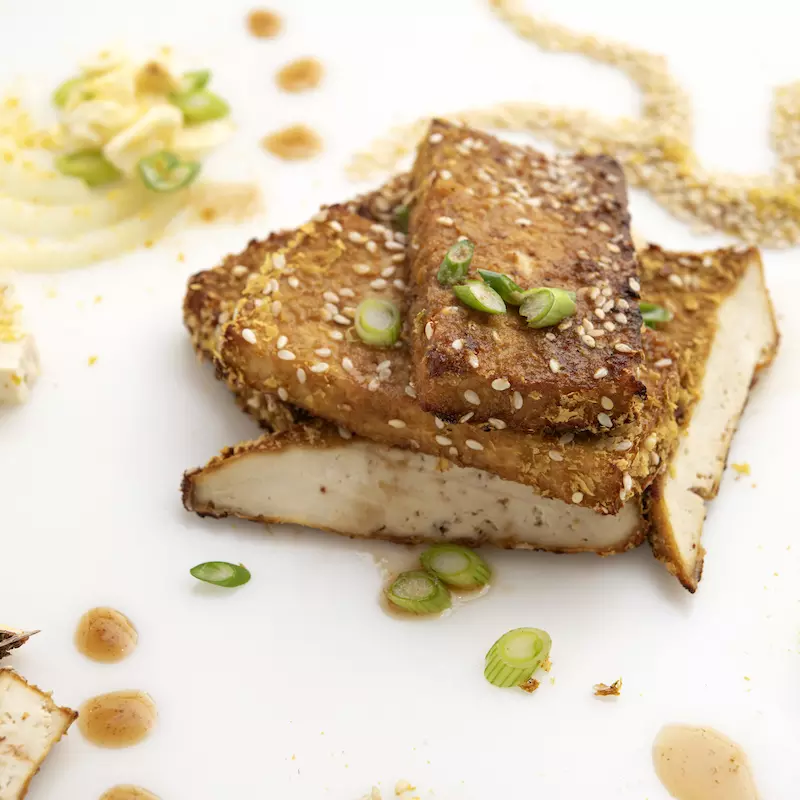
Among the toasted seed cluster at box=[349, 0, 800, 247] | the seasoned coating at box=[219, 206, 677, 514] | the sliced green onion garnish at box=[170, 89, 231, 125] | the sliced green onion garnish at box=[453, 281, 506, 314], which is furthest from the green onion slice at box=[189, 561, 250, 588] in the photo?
the sliced green onion garnish at box=[170, 89, 231, 125]

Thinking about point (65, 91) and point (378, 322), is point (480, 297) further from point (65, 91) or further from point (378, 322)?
point (65, 91)

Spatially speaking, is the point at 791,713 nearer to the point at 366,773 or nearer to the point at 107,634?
the point at 366,773

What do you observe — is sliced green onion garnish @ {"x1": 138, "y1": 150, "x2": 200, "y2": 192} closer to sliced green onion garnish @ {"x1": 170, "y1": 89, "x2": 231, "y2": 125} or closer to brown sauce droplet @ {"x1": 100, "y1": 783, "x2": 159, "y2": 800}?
sliced green onion garnish @ {"x1": 170, "y1": 89, "x2": 231, "y2": 125}

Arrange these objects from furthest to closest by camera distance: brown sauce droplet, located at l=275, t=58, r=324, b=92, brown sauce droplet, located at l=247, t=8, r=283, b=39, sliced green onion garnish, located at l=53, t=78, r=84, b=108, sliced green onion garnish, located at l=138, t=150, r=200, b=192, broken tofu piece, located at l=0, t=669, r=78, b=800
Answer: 1. brown sauce droplet, located at l=247, t=8, r=283, b=39
2. brown sauce droplet, located at l=275, t=58, r=324, b=92
3. sliced green onion garnish, located at l=53, t=78, r=84, b=108
4. sliced green onion garnish, located at l=138, t=150, r=200, b=192
5. broken tofu piece, located at l=0, t=669, r=78, b=800

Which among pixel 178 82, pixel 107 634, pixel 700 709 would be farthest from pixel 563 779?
pixel 178 82

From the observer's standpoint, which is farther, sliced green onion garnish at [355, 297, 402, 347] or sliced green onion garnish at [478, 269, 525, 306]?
sliced green onion garnish at [355, 297, 402, 347]

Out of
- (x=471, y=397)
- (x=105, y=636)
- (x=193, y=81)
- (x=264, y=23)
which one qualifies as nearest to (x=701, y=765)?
(x=471, y=397)

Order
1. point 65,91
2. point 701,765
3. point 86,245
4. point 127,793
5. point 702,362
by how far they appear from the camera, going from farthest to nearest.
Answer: point 65,91 < point 86,245 < point 702,362 < point 701,765 < point 127,793

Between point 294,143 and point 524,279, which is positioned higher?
point 524,279
